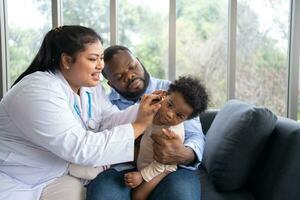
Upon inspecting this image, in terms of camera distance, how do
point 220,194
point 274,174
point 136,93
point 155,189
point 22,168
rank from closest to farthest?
point 22,168, point 155,189, point 274,174, point 220,194, point 136,93

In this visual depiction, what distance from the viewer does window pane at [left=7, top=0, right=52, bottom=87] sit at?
303cm

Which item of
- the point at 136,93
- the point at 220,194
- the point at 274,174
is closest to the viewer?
the point at 274,174

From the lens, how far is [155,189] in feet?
4.50

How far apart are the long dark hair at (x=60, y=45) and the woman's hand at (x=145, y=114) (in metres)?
0.35

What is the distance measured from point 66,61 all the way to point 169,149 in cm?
58

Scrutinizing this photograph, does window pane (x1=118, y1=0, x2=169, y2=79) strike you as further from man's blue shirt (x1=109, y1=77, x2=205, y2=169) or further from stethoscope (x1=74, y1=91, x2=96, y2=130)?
stethoscope (x1=74, y1=91, x2=96, y2=130)

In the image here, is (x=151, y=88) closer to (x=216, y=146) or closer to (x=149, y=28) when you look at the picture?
(x=216, y=146)

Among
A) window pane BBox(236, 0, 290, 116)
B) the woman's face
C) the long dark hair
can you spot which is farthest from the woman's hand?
window pane BBox(236, 0, 290, 116)

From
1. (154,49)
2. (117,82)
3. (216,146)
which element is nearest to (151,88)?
(117,82)

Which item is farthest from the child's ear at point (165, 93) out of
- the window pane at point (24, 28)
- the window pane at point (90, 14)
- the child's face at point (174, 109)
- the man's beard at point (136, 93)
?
the window pane at point (24, 28)

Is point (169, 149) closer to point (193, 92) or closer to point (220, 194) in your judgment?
point (193, 92)

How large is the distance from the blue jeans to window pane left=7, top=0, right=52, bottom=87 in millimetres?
2085

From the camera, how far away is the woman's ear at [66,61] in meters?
1.32

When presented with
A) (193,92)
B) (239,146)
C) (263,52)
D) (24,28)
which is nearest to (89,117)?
(193,92)
